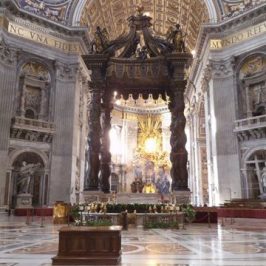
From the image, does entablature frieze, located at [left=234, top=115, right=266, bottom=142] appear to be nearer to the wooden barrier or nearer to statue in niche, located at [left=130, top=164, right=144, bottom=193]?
statue in niche, located at [left=130, top=164, right=144, bottom=193]

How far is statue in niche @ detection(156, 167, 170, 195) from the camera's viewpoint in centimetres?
2961

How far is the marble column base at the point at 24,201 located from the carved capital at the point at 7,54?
20.4ft

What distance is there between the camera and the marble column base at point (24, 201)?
1515cm

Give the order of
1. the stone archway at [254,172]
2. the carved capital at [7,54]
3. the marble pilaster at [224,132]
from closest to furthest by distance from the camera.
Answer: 1. the carved capital at [7,54]
2. the stone archway at [254,172]
3. the marble pilaster at [224,132]

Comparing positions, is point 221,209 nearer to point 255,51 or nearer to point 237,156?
point 237,156

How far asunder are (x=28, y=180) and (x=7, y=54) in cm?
598

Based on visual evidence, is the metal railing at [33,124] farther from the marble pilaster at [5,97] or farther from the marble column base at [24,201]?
the marble column base at [24,201]

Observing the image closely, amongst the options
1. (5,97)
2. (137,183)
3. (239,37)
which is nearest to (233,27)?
(239,37)

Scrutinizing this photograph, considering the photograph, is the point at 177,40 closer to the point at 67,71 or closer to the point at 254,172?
the point at 254,172

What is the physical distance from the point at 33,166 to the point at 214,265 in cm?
1397

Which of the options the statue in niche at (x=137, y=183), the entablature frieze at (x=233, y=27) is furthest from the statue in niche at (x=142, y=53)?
the statue in niche at (x=137, y=183)

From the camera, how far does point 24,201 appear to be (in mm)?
15234

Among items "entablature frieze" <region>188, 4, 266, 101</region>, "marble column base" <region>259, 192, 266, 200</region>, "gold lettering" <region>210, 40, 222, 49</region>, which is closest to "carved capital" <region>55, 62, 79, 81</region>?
"entablature frieze" <region>188, 4, 266, 101</region>

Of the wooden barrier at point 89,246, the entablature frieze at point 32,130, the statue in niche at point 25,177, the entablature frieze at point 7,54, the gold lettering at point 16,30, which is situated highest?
the gold lettering at point 16,30
